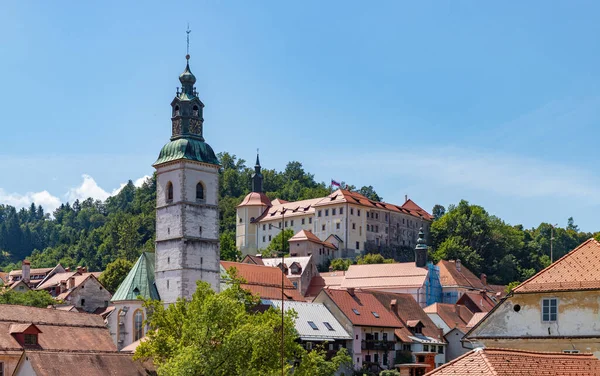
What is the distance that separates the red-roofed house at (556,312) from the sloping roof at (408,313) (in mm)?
58516

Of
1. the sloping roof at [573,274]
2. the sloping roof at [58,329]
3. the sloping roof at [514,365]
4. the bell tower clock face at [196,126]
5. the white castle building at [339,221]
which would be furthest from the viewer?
the white castle building at [339,221]

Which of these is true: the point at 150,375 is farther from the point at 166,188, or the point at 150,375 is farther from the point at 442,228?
the point at 442,228

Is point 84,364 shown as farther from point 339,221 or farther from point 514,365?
point 339,221

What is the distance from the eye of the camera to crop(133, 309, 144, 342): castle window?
7281cm

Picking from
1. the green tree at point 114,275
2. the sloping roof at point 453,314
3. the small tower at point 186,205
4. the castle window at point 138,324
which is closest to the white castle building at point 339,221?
the green tree at point 114,275

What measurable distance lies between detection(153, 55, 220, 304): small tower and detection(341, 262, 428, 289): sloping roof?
47.5 meters

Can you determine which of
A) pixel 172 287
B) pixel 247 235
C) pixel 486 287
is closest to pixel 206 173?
pixel 172 287

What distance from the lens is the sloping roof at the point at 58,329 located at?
51.8 meters

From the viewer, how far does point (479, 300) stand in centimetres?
11969

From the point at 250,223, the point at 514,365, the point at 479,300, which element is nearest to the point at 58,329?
the point at 514,365

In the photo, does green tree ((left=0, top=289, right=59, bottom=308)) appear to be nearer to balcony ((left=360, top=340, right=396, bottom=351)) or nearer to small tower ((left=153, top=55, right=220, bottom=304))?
small tower ((left=153, top=55, right=220, bottom=304))

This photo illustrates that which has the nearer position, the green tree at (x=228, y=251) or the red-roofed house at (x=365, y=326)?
the red-roofed house at (x=365, y=326)

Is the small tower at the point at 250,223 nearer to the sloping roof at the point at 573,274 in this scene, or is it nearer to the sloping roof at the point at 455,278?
the sloping roof at the point at 455,278

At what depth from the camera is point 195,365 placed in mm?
44938
